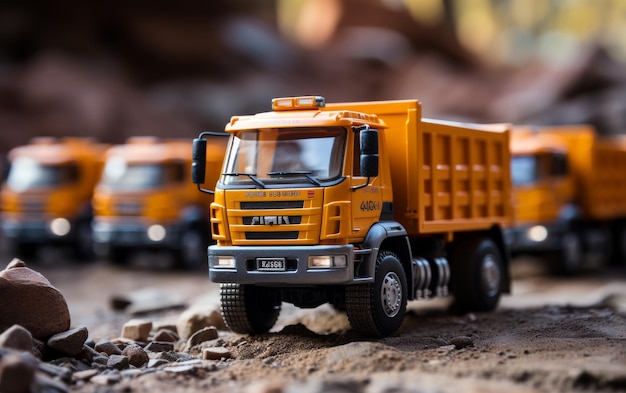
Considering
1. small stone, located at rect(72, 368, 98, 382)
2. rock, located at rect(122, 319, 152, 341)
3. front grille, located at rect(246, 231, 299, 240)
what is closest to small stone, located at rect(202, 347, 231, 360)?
front grille, located at rect(246, 231, 299, 240)

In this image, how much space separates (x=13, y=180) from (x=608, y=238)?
16.1 meters

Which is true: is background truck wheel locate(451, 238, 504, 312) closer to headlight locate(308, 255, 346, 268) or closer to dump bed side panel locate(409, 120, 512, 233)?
dump bed side panel locate(409, 120, 512, 233)

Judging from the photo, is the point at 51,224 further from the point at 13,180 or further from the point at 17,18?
the point at 17,18

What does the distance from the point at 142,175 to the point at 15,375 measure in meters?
15.1

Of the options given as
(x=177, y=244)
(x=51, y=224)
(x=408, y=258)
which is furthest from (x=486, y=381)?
(x=51, y=224)

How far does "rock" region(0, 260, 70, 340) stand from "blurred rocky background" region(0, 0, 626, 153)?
86.6ft

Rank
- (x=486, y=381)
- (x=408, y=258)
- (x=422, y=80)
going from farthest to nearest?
(x=422, y=80)
(x=408, y=258)
(x=486, y=381)

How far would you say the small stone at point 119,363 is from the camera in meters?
10.0

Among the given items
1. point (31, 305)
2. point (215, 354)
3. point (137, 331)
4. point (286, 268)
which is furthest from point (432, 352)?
point (31, 305)

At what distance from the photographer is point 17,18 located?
4056 cm

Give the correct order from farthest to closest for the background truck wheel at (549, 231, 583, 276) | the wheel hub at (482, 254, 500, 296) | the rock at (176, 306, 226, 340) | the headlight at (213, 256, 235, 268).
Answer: the background truck wheel at (549, 231, 583, 276) → the wheel hub at (482, 254, 500, 296) → the rock at (176, 306, 226, 340) → the headlight at (213, 256, 235, 268)

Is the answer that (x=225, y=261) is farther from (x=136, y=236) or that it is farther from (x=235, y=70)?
(x=235, y=70)

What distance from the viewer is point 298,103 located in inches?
453

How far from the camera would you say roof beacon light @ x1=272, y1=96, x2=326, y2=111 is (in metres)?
11.4
